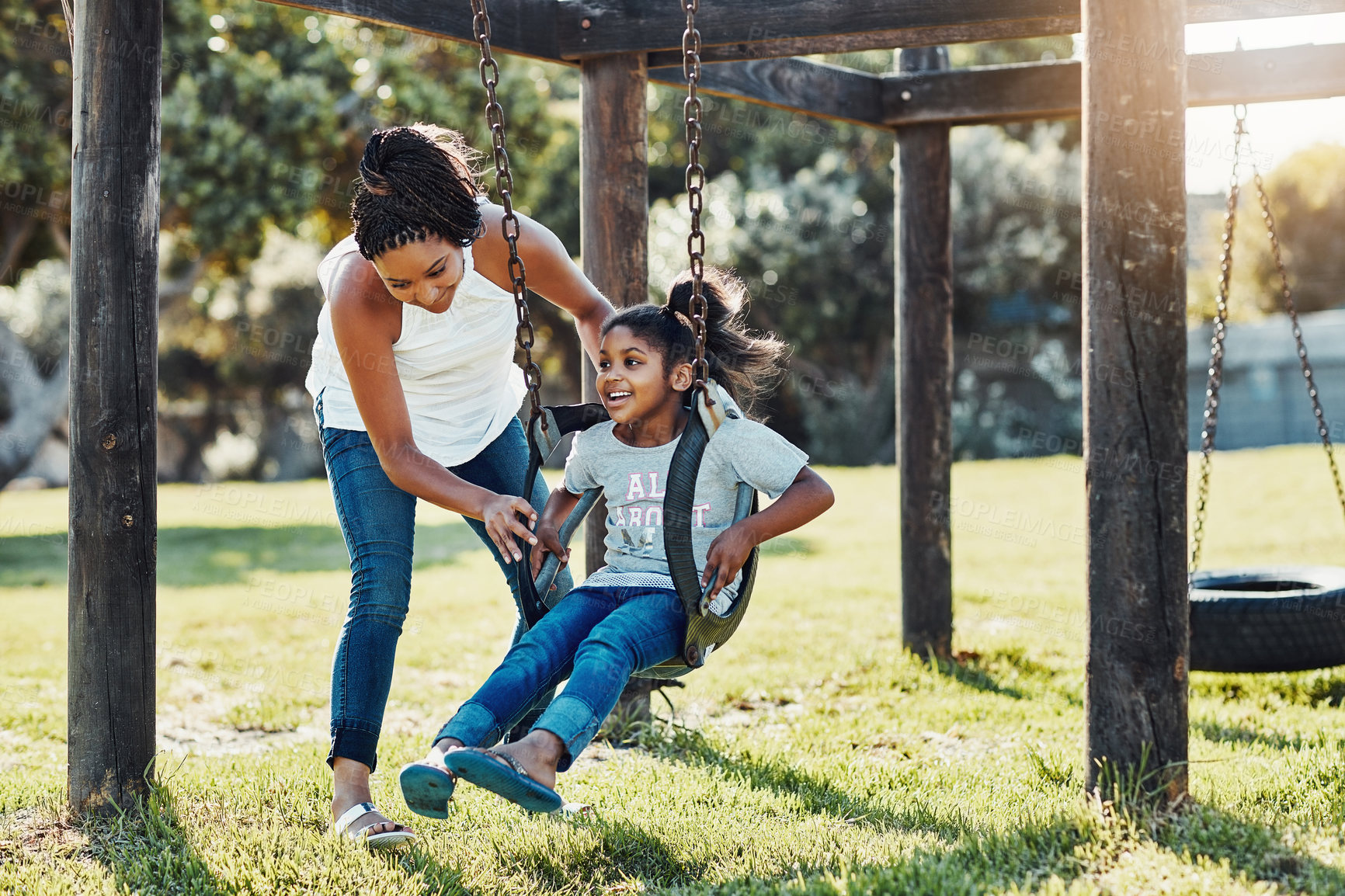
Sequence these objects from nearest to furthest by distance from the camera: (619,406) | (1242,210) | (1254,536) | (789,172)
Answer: (619,406) < (1254,536) < (789,172) < (1242,210)

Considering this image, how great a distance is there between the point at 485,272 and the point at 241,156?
10.8 m

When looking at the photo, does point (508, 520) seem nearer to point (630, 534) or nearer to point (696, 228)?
point (630, 534)

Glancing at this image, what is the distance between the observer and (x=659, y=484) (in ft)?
10.1

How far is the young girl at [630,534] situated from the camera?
2531 millimetres

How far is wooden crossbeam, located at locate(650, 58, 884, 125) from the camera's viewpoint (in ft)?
15.7

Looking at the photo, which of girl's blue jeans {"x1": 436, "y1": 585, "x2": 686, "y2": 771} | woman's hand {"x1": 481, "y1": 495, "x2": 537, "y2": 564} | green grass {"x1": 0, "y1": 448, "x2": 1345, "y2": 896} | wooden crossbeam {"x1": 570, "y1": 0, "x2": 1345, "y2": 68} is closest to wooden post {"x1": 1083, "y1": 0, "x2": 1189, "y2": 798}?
green grass {"x1": 0, "y1": 448, "x2": 1345, "y2": 896}

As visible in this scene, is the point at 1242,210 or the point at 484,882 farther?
the point at 1242,210

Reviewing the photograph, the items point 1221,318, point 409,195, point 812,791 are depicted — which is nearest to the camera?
point 409,195

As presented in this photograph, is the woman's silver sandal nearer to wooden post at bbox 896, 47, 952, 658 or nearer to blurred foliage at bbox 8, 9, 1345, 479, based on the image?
wooden post at bbox 896, 47, 952, 658

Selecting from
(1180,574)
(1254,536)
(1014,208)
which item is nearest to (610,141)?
(1180,574)

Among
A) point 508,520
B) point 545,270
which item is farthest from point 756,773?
point 545,270

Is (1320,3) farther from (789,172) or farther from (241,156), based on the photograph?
(789,172)

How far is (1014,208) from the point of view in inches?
799

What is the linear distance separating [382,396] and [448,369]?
14.9 inches
